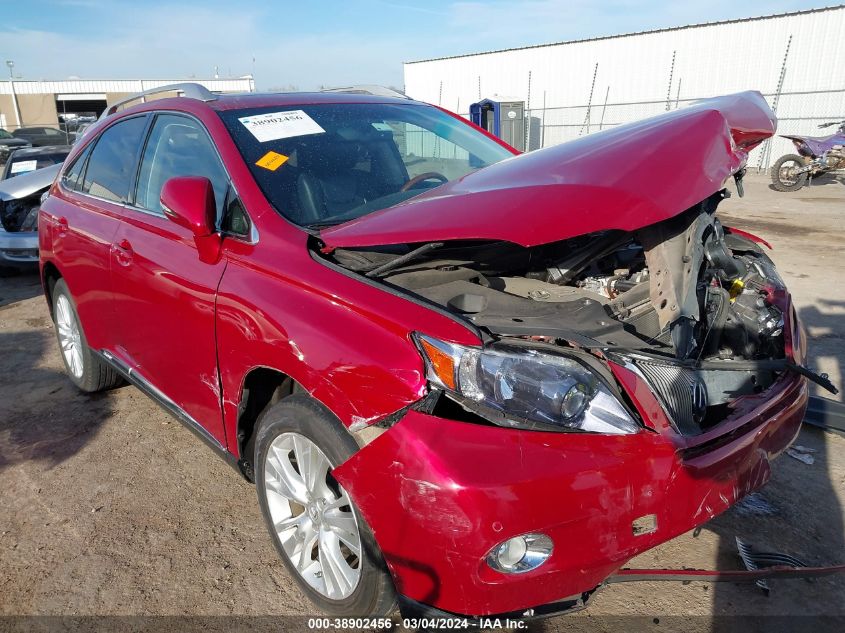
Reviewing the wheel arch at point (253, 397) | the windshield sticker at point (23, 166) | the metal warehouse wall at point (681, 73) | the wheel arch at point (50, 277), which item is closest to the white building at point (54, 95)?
the metal warehouse wall at point (681, 73)

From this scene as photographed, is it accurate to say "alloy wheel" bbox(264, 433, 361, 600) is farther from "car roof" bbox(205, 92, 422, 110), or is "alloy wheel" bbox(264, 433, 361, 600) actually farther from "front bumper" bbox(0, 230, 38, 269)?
"front bumper" bbox(0, 230, 38, 269)

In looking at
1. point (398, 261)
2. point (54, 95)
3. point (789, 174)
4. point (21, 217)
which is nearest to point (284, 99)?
point (398, 261)

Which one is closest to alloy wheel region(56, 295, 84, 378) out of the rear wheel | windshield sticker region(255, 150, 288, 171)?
windshield sticker region(255, 150, 288, 171)

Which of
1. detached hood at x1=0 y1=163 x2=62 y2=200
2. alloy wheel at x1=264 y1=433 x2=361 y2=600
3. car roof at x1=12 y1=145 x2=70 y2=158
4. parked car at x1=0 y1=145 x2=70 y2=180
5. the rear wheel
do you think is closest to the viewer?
alloy wheel at x1=264 y1=433 x2=361 y2=600

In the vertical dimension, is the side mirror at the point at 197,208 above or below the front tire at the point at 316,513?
above

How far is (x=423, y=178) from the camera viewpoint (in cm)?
308

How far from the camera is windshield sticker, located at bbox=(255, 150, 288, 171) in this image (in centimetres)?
266

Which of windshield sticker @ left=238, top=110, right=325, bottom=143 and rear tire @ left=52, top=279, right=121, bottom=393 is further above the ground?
windshield sticker @ left=238, top=110, right=325, bottom=143

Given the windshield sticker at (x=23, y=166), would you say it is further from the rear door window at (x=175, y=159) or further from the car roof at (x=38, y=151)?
the rear door window at (x=175, y=159)

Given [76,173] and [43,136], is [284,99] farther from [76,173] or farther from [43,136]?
[43,136]

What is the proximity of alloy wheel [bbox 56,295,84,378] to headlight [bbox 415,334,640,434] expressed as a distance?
3205mm

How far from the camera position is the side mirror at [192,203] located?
7.87 feet

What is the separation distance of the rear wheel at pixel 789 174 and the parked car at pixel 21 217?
559 inches

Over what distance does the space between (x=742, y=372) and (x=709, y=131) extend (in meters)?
0.88
